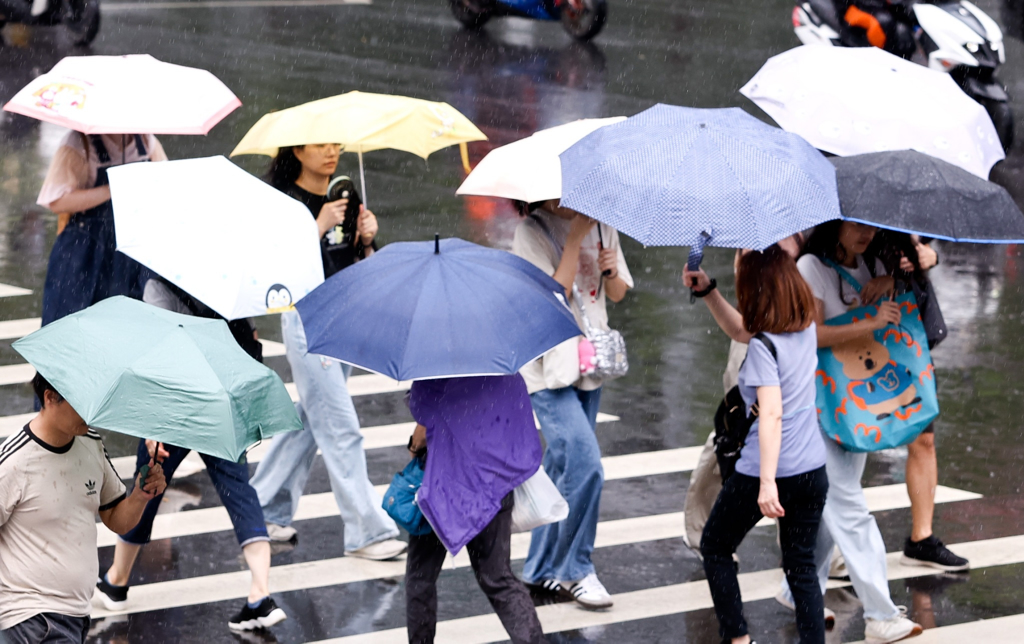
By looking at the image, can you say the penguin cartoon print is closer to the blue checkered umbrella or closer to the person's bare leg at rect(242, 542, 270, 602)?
the blue checkered umbrella

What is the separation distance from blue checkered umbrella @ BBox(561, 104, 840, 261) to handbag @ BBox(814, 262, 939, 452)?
3.48 ft

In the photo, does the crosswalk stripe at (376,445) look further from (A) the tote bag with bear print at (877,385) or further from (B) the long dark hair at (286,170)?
(A) the tote bag with bear print at (877,385)

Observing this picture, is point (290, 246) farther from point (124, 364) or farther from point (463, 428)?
point (124, 364)

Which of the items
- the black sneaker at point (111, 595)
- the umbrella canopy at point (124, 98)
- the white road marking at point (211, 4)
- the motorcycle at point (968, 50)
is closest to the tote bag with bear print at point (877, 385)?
the umbrella canopy at point (124, 98)

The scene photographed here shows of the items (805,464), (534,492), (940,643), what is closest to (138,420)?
(534,492)

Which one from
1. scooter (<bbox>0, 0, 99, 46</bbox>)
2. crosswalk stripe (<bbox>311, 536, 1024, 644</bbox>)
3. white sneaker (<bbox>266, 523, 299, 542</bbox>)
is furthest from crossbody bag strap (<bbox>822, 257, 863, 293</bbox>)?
scooter (<bbox>0, 0, 99, 46</bbox>)

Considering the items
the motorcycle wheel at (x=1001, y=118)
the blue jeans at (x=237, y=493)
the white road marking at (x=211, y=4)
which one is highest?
the blue jeans at (x=237, y=493)

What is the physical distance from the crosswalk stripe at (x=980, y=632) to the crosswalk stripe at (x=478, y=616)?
0.58 metres

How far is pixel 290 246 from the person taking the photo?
6.28 metres

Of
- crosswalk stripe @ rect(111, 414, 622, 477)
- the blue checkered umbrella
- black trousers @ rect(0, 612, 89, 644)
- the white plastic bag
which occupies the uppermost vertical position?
the blue checkered umbrella

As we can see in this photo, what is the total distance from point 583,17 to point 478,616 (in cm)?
1693

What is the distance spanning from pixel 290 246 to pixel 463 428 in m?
1.13

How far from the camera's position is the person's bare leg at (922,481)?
25.2ft

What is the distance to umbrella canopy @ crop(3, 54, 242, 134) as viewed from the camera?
23.8 ft
